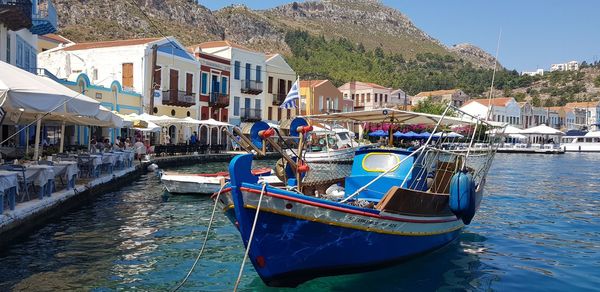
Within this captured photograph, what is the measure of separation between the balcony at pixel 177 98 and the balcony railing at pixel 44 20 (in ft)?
56.7

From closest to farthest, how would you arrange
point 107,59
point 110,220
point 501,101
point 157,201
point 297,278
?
point 297,278
point 110,220
point 157,201
point 107,59
point 501,101

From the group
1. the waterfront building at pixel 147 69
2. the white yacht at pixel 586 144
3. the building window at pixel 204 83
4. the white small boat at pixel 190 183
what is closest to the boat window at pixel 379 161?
the white small boat at pixel 190 183

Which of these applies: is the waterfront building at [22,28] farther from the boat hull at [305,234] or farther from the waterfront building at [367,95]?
the waterfront building at [367,95]

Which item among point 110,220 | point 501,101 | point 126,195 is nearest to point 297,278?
point 110,220

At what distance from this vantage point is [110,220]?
48.0ft

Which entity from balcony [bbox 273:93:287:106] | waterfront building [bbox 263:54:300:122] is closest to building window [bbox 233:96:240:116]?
waterfront building [bbox 263:54:300:122]

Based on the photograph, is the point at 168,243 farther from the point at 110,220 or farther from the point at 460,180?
the point at 460,180

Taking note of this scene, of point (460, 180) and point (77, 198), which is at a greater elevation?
point (460, 180)

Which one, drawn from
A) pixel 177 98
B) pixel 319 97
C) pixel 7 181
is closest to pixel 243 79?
pixel 177 98

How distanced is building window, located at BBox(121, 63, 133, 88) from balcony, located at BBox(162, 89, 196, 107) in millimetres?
3036

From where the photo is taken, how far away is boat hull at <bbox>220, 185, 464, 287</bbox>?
26.0 feet

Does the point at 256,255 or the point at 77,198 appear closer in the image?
the point at 256,255

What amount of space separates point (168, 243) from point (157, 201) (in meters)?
6.87

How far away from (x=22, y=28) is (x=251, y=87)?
33.2m
